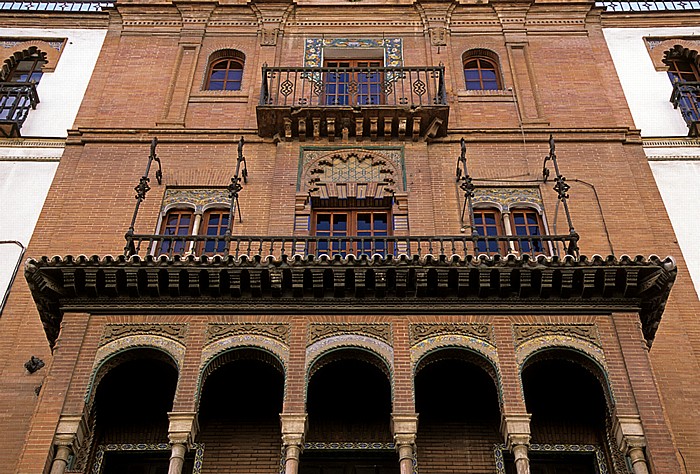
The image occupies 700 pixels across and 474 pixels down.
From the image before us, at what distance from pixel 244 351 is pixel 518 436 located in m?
3.40

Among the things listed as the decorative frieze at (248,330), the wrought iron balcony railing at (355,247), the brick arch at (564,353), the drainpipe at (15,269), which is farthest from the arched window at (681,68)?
the drainpipe at (15,269)

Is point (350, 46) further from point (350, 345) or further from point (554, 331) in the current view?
point (554, 331)

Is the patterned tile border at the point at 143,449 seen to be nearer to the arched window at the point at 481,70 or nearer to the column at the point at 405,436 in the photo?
the column at the point at 405,436

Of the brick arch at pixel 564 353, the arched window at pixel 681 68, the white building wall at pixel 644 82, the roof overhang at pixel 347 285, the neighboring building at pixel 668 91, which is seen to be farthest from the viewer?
the arched window at pixel 681 68

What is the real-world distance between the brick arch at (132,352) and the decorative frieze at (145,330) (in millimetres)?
52

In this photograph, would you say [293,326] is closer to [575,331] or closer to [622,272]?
[575,331]

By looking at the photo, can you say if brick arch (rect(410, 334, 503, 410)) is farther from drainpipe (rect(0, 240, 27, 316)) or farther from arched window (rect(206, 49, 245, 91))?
arched window (rect(206, 49, 245, 91))

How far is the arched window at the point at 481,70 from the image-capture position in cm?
1677

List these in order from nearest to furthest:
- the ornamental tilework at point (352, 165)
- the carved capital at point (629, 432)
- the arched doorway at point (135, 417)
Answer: the carved capital at point (629, 432) → the arched doorway at point (135, 417) → the ornamental tilework at point (352, 165)

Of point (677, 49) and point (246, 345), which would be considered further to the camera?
point (677, 49)

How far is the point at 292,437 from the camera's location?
9.87m

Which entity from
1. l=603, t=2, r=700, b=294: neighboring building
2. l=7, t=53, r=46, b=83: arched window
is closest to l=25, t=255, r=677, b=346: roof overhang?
l=603, t=2, r=700, b=294: neighboring building

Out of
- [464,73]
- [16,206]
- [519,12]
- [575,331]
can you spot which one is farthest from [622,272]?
[16,206]

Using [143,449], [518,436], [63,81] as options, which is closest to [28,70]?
[63,81]
